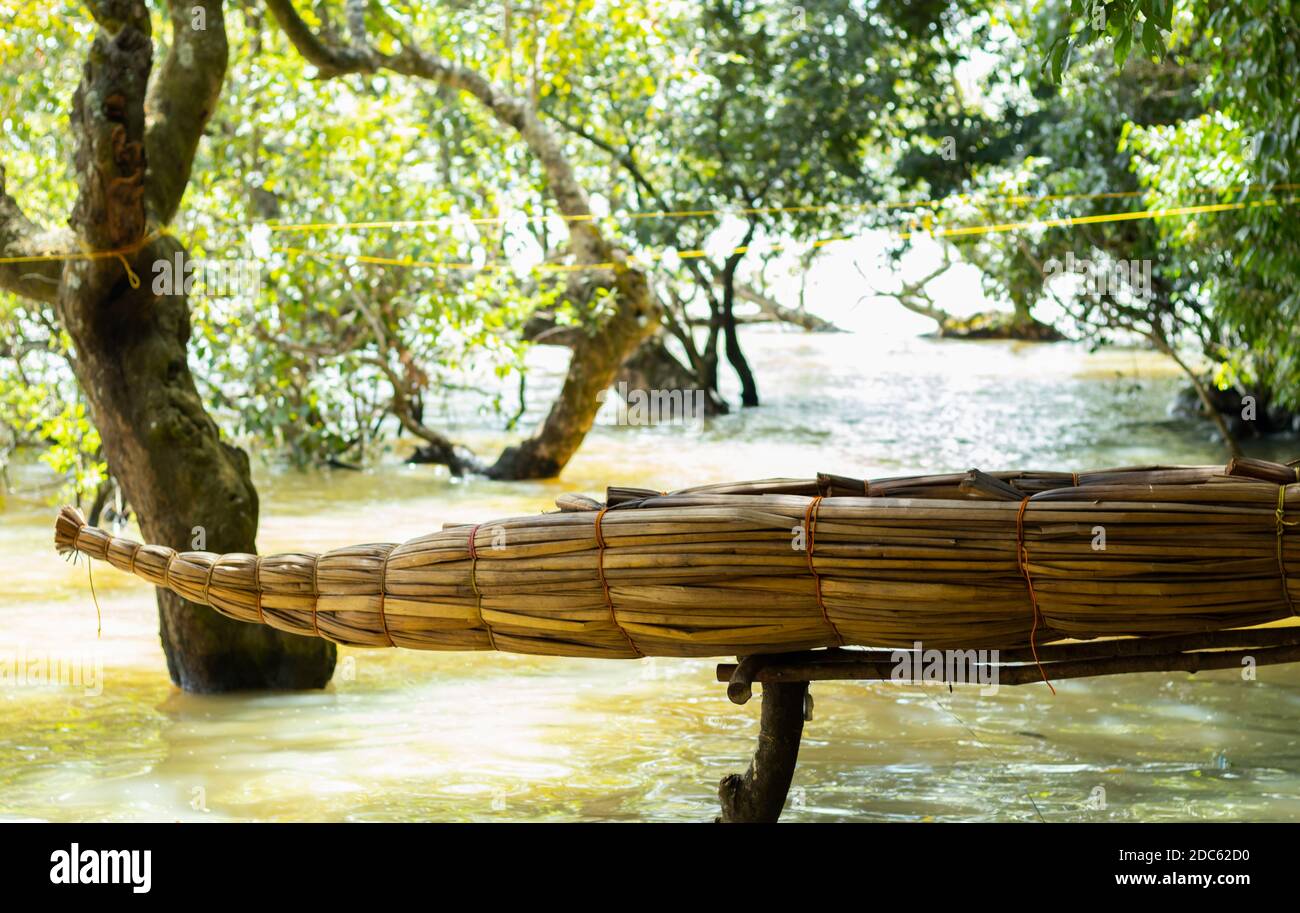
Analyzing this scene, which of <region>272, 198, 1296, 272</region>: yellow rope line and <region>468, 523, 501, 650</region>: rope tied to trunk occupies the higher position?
<region>272, 198, 1296, 272</region>: yellow rope line

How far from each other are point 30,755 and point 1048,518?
9.11 feet

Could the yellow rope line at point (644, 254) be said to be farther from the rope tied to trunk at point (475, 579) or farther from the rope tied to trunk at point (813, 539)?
the rope tied to trunk at point (813, 539)

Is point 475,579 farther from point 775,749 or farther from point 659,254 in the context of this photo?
point 659,254

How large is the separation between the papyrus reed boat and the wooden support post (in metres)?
0.33

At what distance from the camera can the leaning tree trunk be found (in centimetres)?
383

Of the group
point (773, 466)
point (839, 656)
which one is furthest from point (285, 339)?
point (839, 656)

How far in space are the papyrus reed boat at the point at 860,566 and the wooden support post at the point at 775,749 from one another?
1.07 feet

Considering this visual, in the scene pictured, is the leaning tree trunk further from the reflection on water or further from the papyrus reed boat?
the papyrus reed boat

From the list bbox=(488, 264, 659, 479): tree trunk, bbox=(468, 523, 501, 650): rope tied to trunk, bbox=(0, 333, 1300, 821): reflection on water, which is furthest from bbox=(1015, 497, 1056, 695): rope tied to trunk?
bbox=(488, 264, 659, 479): tree trunk

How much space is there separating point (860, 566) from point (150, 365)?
2810 millimetres

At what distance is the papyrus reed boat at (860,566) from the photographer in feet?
6.10

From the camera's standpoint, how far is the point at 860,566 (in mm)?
1964

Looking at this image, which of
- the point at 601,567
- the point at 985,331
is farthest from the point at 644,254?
the point at 985,331

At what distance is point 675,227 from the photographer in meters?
12.7
